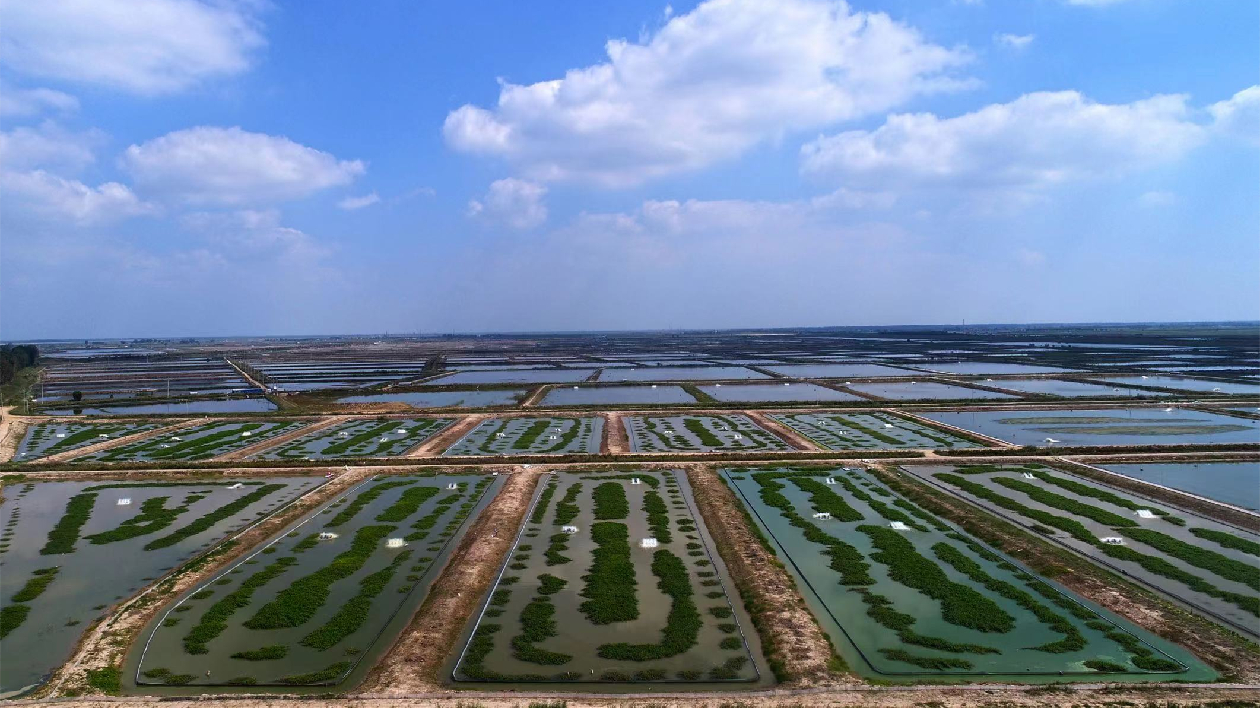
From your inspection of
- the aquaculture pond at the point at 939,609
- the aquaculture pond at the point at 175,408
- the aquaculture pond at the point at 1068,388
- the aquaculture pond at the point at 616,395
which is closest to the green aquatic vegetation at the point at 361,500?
the aquaculture pond at the point at 939,609

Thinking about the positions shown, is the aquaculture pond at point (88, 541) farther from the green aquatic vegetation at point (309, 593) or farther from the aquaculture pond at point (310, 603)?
the green aquatic vegetation at point (309, 593)

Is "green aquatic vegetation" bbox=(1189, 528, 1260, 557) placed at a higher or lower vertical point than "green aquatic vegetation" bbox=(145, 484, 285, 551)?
higher

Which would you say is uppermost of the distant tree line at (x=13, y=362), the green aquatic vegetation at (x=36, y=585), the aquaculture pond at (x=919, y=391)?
the distant tree line at (x=13, y=362)

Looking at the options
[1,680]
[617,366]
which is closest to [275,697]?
[1,680]

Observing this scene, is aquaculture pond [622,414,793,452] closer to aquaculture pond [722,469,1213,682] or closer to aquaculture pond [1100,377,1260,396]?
aquaculture pond [722,469,1213,682]

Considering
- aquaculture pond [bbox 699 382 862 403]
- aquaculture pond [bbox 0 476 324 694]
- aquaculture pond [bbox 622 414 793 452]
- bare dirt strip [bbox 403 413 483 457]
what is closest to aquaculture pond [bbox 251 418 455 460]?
bare dirt strip [bbox 403 413 483 457]

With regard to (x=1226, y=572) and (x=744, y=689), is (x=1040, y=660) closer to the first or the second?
(x=744, y=689)

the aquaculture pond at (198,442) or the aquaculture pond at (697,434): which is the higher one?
the aquaculture pond at (697,434)
